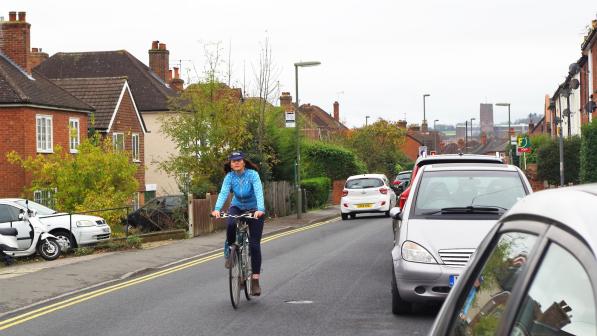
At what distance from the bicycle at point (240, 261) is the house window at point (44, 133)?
24386 millimetres

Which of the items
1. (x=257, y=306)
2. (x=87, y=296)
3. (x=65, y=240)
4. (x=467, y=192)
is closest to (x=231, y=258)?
(x=257, y=306)

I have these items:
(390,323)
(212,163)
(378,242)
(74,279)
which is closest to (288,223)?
(212,163)

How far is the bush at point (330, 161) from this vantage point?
49403 millimetres

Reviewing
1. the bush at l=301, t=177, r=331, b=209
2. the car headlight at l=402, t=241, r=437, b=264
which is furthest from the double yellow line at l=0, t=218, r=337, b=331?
the bush at l=301, t=177, r=331, b=209

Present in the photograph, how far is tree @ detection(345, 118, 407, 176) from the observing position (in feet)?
218

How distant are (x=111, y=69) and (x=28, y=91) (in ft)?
69.8

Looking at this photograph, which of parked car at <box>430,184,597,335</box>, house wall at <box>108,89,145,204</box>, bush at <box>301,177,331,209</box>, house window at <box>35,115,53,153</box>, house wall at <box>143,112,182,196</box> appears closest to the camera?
parked car at <box>430,184,597,335</box>

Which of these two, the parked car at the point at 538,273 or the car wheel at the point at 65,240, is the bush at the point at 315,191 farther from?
the parked car at the point at 538,273

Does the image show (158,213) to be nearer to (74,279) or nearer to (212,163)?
(212,163)

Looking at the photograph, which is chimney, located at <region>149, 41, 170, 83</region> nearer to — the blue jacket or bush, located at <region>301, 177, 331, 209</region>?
bush, located at <region>301, 177, 331, 209</region>

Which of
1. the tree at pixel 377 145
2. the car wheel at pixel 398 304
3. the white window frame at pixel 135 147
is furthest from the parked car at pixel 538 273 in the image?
the tree at pixel 377 145

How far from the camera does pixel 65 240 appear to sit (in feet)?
69.5

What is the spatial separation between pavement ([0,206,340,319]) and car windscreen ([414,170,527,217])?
5.55m

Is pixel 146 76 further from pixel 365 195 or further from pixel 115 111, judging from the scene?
pixel 365 195
